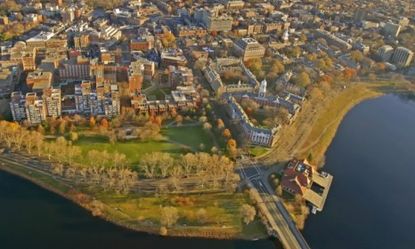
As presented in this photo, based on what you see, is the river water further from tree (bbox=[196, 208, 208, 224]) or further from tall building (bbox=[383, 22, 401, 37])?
tall building (bbox=[383, 22, 401, 37])

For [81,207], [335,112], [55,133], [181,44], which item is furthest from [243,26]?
[81,207]

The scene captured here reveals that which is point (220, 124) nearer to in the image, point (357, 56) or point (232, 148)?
point (232, 148)

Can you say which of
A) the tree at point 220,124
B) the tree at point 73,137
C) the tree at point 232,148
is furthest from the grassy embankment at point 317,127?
the tree at point 73,137

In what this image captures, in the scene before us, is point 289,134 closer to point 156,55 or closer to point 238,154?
point 238,154

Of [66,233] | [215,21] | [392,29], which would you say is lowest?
[66,233]

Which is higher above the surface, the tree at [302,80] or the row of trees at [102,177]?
the tree at [302,80]

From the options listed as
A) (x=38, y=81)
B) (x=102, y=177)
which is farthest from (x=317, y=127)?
(x=38, y=81)

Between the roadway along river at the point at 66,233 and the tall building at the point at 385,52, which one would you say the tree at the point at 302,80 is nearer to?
the tall building at the point at 385,52
